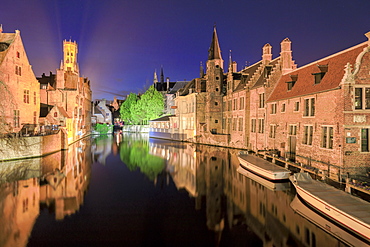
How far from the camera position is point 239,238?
1012 cm

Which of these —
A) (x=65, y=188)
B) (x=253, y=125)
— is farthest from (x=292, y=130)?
(x=65, y=188)

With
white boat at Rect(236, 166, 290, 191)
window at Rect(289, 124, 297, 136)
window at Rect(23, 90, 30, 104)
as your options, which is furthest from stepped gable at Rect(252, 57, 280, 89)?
window at Rect(23, 90, 30, 104)

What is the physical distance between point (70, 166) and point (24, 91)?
1770cm

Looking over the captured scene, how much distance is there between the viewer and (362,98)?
674 inches

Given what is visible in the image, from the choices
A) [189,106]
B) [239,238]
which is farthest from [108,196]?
[189,106]

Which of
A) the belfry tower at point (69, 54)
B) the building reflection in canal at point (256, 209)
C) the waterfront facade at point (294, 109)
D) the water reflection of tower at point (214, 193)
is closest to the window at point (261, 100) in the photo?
the waterfront facade at point (294, 109)

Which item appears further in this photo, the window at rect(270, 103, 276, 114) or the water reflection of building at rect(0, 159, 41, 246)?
the window at rect(270, 103, 276, 114)

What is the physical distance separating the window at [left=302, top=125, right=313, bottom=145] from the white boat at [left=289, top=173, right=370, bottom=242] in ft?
24.1

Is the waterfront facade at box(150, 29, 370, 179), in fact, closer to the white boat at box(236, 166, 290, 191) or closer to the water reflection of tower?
the white boat at box(236, 166, 290, 191)

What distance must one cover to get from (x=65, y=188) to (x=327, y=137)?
20590mm

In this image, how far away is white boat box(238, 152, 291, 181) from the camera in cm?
1811

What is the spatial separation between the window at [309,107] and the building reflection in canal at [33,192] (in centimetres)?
2002

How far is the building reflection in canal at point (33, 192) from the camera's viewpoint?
1099cm

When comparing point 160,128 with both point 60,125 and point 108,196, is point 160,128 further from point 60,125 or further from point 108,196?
point 108,196
